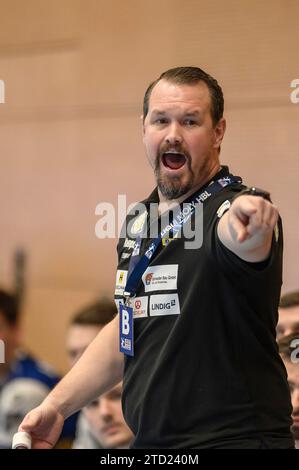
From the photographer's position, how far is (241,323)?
2.35m

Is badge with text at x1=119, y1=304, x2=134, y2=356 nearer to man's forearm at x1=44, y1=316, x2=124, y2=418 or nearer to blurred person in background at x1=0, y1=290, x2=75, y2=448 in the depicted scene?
man's forearm at x1=44, y1=316, x2=124, y2=418

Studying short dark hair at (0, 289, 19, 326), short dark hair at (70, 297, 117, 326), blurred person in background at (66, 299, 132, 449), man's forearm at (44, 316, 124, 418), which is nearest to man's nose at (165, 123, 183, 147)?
man's forearm at (44, 316, 124, 418)

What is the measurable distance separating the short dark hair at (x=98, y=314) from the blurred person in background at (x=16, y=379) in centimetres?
50

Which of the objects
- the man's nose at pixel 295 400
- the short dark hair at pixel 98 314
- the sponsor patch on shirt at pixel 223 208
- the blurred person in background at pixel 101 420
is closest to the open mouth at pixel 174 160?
the sponsor patch on shirt at pixel 223 208

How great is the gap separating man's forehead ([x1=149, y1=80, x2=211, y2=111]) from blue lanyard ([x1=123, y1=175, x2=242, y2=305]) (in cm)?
27

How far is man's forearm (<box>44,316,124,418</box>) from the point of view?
277 cm

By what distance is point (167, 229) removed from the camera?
254cm

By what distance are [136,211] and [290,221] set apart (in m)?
1.71

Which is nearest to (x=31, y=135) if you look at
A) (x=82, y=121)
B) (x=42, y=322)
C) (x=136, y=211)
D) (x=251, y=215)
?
(x=82, y=121)

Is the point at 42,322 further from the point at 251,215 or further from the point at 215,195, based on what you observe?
the point at 251,215
